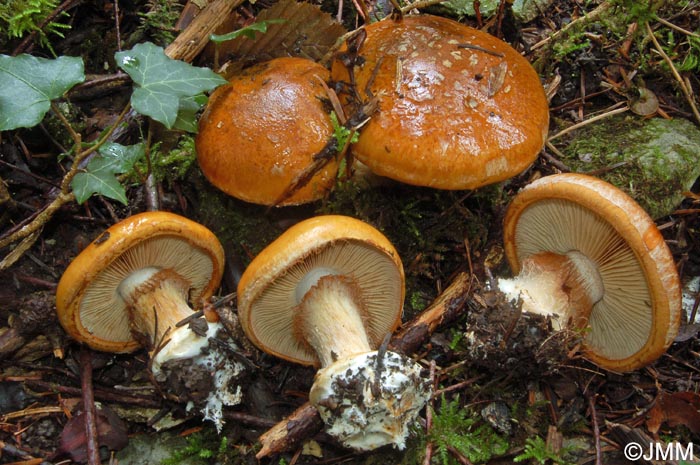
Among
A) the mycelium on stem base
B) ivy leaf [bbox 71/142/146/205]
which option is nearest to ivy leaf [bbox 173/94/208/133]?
ivy leaf [bbox 71/142/146/205]

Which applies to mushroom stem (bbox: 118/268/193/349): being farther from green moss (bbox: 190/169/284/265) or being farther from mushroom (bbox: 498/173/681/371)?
mushroom (bbox: 498/173/681/371)

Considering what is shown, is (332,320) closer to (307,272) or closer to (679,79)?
(307,272)

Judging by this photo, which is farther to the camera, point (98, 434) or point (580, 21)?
point (580, 21)

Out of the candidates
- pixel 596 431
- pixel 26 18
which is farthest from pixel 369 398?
pixel 26 18

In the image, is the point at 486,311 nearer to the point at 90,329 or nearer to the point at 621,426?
the point at 621,426

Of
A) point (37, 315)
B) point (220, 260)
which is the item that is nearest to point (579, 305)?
point (220, 260)
